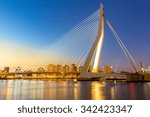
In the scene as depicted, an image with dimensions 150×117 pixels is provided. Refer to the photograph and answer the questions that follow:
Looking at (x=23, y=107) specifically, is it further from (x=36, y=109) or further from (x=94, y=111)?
(x=94, y=111)

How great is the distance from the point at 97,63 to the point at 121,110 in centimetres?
1675

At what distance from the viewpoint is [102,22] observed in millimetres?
23312

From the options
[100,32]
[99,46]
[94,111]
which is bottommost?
[94,111]

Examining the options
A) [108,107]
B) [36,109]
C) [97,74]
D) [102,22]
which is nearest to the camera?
[36,109]

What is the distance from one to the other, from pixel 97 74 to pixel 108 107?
1944cm

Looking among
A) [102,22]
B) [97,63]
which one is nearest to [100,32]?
[102,22]

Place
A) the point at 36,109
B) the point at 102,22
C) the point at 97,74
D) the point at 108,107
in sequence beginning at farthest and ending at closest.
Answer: the point at 97,74 → the point at 102,22 → the point at 108,107 → the point at 36,109

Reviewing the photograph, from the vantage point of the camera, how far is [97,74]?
25.0 metres

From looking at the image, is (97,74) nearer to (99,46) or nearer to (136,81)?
(99,46)

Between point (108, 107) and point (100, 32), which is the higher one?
point (100, 32)

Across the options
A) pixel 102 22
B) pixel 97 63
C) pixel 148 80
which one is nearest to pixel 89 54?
pixel 97 63

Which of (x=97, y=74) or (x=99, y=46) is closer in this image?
(x=99, y=46)

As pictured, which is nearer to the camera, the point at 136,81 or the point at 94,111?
the point at 94,111

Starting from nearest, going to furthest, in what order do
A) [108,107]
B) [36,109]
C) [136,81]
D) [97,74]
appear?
[36,109], [108,107], [97,74], [136,81]
